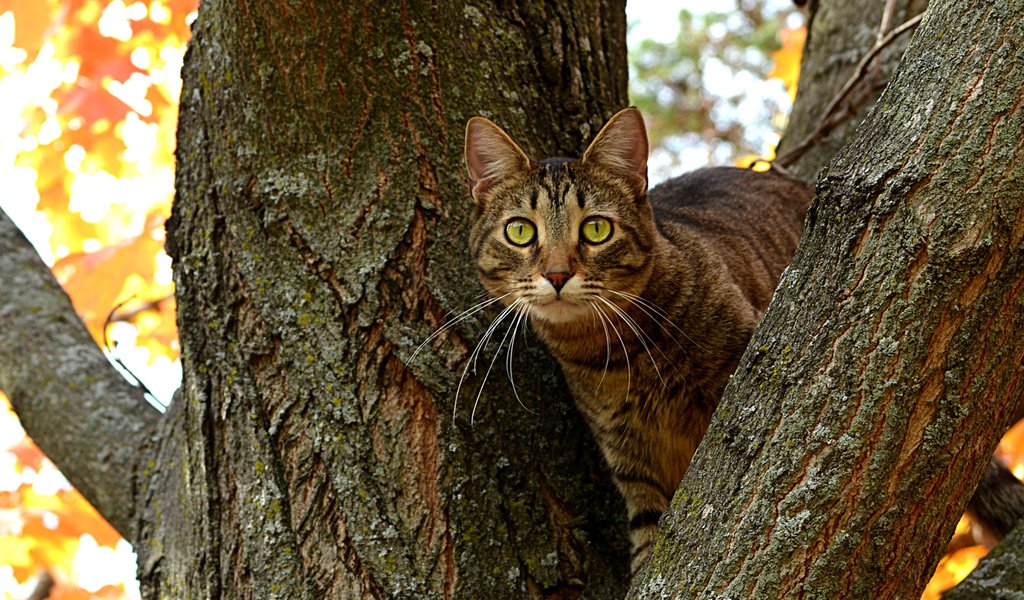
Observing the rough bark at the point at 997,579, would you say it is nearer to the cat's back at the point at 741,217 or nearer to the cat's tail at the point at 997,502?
the cat's tail at the point at 997,502

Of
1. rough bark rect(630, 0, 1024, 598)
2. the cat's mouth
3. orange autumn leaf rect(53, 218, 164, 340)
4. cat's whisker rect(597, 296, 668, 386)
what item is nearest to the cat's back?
cat's whisker rect(597, 296, 668, 386)

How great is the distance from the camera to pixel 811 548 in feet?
4.95

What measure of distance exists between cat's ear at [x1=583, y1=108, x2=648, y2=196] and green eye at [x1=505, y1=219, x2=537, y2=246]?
232 millimetres

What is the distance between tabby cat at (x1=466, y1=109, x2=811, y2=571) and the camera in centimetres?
244

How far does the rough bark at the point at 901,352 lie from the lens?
146cm

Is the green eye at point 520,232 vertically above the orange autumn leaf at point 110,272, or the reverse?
the orange autumn leaf at point 110,272

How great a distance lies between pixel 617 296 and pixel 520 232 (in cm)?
31

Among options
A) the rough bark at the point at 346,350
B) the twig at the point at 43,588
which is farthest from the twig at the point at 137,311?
the rough bark at the point at 346,350

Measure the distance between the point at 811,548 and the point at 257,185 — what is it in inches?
58.1

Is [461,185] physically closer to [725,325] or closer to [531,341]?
[531,341]

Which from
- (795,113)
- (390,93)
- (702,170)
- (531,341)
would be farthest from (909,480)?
(795,113)

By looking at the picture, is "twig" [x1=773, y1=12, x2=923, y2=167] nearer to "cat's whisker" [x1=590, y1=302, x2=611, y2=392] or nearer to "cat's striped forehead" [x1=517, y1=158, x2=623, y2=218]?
"cat's striped forehead" [x1=517, y1=158, x2=623, y2=218]

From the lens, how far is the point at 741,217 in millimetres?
3193

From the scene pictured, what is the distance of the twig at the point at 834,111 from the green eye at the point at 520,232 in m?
1.35
